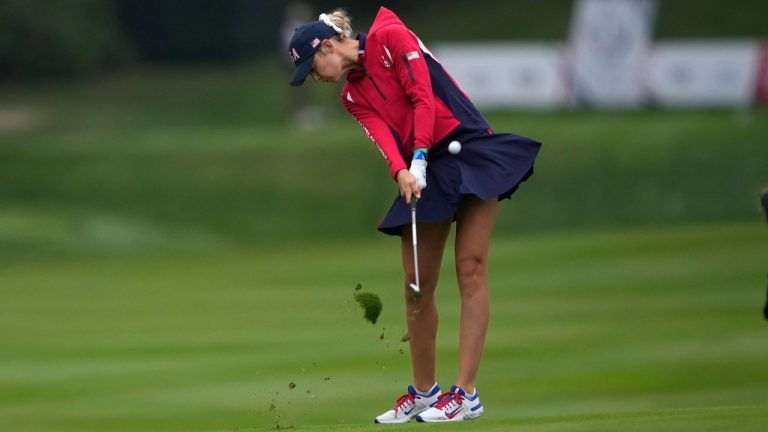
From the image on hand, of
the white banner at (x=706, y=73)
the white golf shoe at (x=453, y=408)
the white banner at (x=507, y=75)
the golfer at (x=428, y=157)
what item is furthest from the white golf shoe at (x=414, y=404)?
the white banner at (x=507, y=75)

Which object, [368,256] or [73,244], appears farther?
[73,244]

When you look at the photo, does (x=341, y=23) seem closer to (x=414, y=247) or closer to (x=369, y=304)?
(x=414, y=247)

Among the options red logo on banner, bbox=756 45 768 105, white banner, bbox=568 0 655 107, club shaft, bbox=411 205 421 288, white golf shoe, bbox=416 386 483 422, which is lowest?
white golf shoe, bbox=416 386 483 422

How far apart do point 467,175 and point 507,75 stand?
74.0ft

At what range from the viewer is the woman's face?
6.99 m

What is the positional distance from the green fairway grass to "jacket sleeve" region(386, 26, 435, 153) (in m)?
1.33

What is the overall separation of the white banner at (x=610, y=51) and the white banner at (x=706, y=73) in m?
0.46

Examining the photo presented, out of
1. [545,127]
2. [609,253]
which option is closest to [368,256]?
[609,253]

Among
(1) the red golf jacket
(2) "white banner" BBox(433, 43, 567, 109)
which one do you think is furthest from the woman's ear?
(2) "white banner" BBox(433, 43, 567, 109)

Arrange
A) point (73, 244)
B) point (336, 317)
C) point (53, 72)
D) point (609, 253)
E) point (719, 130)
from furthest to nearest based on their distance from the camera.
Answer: point (53, 72) < point (719, 130) < point (73, 244) < point (609, 253) < point (336, 317)

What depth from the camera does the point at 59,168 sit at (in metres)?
28.0

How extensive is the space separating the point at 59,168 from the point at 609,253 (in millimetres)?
11983

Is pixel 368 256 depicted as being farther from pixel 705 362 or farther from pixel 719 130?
pixel 705 362

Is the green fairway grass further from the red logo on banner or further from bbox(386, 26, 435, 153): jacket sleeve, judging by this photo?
the red logo on banner
